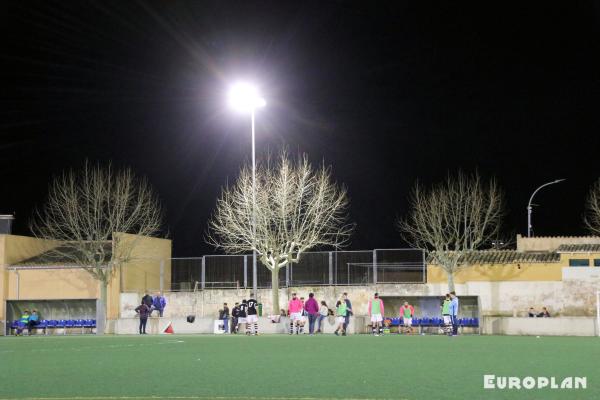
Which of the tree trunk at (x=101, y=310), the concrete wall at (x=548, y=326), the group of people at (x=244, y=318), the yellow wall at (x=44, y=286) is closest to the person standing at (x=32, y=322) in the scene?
the tree trunk at (x=101, y=310)

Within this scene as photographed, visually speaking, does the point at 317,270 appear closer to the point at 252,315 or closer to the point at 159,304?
the point at 159,304

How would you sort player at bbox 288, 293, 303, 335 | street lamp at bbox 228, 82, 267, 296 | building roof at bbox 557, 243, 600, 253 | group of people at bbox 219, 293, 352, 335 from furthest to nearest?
building roof at bbox 557, 243, 600, 253 < street lamp at bbox 228, 82, 267, 296 < player at bbox 288, 293, 303, 335 < group of people at bbox 219, 293, 352, 335

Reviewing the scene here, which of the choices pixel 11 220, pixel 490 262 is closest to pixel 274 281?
pixel 490 262

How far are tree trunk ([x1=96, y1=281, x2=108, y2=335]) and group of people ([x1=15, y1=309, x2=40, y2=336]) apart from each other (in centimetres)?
301

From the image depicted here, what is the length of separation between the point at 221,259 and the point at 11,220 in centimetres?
1354

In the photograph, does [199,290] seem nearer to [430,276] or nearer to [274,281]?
[274,281]

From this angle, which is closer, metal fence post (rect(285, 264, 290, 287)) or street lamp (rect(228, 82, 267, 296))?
street lamp (rect(228, 82, 267, 296))

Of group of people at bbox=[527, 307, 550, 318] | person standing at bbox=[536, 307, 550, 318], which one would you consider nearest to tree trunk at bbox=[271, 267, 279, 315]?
group of people at bbox=[527, 307, 550, 318]

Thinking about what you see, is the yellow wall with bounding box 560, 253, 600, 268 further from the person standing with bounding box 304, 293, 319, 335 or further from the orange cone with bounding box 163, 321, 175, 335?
the orange cone with bounding box 163, 321, 175, 335

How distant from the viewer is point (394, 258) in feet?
164

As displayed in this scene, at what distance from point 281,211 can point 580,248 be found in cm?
1738

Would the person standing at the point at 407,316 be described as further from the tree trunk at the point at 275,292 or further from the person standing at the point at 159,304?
the person standing at the point at 159,304

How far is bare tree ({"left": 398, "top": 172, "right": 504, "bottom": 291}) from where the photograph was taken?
55.7m

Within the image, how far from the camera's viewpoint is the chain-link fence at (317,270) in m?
49.5
